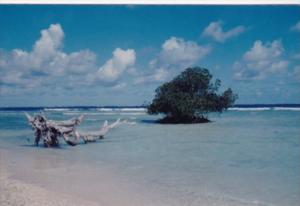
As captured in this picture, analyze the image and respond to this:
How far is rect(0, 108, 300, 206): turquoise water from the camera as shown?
286 centimetres

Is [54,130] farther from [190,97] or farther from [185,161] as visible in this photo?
[185,161]

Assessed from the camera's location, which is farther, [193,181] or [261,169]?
[261,169]

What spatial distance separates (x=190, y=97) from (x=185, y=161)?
1431mm

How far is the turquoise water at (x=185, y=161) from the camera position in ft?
9.39

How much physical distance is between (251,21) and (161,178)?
4.44 feet

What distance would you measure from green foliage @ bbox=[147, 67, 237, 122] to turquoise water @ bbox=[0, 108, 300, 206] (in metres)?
0.25

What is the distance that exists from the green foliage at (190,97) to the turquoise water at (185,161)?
251 millimetres

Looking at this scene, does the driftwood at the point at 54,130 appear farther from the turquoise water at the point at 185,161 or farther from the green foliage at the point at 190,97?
the green foliage at the point at 190,97

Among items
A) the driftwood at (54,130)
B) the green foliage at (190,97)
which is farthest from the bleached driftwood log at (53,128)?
the green foliage at (190,97)

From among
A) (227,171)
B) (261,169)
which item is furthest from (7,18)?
(261,169)

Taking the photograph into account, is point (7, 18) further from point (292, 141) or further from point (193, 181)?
point (292, 141)

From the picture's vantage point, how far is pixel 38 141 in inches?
189

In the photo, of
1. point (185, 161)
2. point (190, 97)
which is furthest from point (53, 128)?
point (185, 161)

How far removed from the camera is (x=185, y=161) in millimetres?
3668
